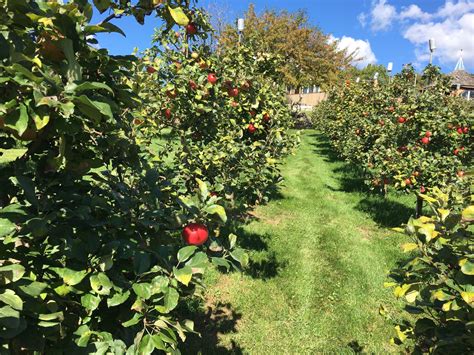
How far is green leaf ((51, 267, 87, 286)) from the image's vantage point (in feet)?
4.42

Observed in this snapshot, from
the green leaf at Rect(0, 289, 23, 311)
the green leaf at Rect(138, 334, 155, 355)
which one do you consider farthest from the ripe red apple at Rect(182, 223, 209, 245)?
the green leaf at Rect(0, 289, 23, 311)

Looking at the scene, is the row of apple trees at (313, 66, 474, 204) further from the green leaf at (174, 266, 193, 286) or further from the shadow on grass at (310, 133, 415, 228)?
the green leaf at (174, 266, 193, 286)

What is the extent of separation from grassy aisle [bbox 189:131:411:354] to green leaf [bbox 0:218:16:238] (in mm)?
2574

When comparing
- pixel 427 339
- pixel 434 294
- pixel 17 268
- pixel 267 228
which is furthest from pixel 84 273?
pixel 267 228

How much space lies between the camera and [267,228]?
6586mm

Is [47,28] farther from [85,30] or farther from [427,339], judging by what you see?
[427,339]

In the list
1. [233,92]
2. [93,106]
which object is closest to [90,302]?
[93,106]

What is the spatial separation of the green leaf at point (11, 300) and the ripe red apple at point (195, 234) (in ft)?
2.48

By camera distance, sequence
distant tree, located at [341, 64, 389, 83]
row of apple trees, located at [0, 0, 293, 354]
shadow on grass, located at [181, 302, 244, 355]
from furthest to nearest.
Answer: distant tree, located at [341, 64, 389, 83], shadow on grass, located at [181, 302, 244, 355], row of apple trees, located at [0, 0, 293, 354]

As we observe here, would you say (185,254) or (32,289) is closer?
(32,289)

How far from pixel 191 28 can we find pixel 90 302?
2843 mm

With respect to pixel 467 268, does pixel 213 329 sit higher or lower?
lower

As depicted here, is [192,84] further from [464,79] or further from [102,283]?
[464,79]

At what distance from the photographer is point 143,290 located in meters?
1.39
